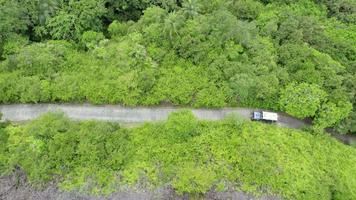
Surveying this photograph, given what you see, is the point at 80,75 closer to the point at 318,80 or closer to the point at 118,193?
the point at 118,193

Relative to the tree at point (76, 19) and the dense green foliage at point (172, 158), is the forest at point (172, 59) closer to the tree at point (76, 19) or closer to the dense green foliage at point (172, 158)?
the tree at point (76, 19)

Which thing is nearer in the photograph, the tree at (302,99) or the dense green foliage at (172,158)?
the dense green foliage at (172,158)

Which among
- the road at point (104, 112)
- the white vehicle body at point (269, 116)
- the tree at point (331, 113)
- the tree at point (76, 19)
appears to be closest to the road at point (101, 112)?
the road at point (104, 112)

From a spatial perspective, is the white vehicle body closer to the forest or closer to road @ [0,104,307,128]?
the forest

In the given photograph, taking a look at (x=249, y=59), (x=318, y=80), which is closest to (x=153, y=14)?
(x=249, y=59)

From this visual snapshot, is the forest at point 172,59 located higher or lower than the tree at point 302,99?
higher

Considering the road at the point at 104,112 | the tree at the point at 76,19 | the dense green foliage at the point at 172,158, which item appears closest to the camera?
the dense green foliage at the point at 172,158
